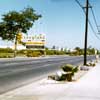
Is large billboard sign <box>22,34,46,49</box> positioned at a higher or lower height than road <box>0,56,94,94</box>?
higher

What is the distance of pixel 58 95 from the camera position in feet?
45.5

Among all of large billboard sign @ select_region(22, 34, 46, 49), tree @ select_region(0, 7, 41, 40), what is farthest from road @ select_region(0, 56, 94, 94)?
large billboard sign @ select_region(22, 34, 46, 49)

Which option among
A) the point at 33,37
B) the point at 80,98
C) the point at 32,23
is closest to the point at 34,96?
the point at 80,98

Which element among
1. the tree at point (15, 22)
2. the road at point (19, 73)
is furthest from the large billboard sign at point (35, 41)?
the road at point (19, 73)

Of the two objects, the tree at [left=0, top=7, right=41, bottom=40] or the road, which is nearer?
the road

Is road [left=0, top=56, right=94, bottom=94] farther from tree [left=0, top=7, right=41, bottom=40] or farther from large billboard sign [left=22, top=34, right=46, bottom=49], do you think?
large billboard sign [left=22, top=34, right=46, bottom=49]

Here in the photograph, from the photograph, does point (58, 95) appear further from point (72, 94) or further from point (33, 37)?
point (33, 37)

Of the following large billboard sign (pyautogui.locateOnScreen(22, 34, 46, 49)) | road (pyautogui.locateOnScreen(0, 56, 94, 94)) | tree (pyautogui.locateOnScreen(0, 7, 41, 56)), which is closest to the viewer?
road (pyautogui.locateOnScreen(0, 56, 94, 94))

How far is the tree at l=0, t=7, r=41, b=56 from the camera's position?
8019 cm

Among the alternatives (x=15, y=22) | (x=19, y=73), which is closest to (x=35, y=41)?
(x=15, y=22)

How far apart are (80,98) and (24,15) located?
68.7 meters

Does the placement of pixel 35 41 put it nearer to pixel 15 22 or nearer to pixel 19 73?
pixel 15 22

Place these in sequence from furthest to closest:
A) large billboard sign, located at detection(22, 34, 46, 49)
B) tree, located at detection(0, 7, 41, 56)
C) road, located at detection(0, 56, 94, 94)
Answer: large billboard sign, located at detection(22, 34, 46, 49), tree, located at detection(0, 7, 41, 56), road, located at detection(0, 56, 94, 94)

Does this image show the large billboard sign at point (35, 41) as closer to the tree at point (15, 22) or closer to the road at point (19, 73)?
the tree at point (15, 22)
